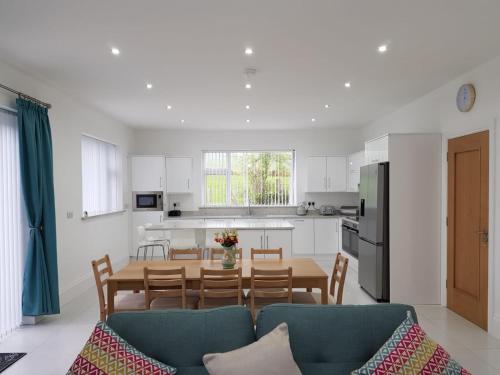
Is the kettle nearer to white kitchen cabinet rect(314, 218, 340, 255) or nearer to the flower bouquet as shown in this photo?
white kitchen cabinet rect(314, 218, 340, 255)

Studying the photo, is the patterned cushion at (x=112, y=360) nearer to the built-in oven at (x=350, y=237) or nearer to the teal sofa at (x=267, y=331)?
the teal sofa at (x=267, y=331)

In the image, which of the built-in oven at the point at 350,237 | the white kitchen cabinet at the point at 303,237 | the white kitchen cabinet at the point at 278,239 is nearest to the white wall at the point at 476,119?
the built-in oven at the point at 350,237

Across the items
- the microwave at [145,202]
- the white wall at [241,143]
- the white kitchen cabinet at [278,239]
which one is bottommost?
the white kitchen cabinet at [278,239]

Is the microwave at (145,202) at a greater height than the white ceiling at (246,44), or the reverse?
the white ceiling at (246,44)

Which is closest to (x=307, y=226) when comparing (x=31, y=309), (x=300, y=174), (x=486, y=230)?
(x=300, y=174)

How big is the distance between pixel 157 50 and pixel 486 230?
3656mm

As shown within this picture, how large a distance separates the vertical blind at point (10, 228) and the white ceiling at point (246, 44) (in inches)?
30.2

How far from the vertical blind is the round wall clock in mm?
4798

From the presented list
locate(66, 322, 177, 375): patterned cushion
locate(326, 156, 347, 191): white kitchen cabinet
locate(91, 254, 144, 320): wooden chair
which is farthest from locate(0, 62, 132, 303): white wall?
locate(326, 156, 347, 191): white kitchen cabinet

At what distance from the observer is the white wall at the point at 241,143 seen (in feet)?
26.1

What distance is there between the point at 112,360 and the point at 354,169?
644 centimetres

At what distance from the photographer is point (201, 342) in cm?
181

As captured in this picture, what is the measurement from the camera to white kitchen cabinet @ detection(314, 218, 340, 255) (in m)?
7.35

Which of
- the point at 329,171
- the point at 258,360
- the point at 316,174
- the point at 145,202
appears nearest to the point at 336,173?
the point at 329,171
